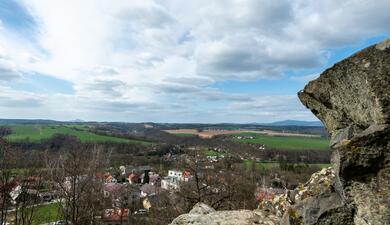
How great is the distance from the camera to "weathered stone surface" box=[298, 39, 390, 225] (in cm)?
534

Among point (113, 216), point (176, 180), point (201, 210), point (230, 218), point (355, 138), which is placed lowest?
point (113, 216)

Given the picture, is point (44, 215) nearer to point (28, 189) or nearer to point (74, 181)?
point (28, 189)

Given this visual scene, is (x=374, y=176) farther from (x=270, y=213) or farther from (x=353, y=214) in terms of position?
(x=270, y=213)

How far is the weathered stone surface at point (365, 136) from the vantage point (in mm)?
5344

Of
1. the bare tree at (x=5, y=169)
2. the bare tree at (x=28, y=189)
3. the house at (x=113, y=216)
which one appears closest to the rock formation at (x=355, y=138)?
the bare tree at (x=5, y=169)

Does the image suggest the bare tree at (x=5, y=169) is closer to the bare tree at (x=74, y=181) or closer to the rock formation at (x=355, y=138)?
the bare tree at (x=74, y=181)

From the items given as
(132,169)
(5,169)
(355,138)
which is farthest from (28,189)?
(132,169)

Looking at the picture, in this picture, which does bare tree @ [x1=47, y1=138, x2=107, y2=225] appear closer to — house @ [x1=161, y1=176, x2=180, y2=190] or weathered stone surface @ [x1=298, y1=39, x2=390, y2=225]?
house @ [x1=161, y1=176, x2=180, y2=190]

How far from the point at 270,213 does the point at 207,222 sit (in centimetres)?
187

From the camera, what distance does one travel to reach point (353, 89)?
6309 millimetres

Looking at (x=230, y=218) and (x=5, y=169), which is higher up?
(x=230, y=218)

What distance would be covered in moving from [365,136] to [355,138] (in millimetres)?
146

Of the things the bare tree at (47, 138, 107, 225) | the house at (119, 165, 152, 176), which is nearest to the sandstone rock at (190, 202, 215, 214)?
the bare tree at (47, 138, 107, 225)

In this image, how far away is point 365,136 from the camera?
5.54 meters
